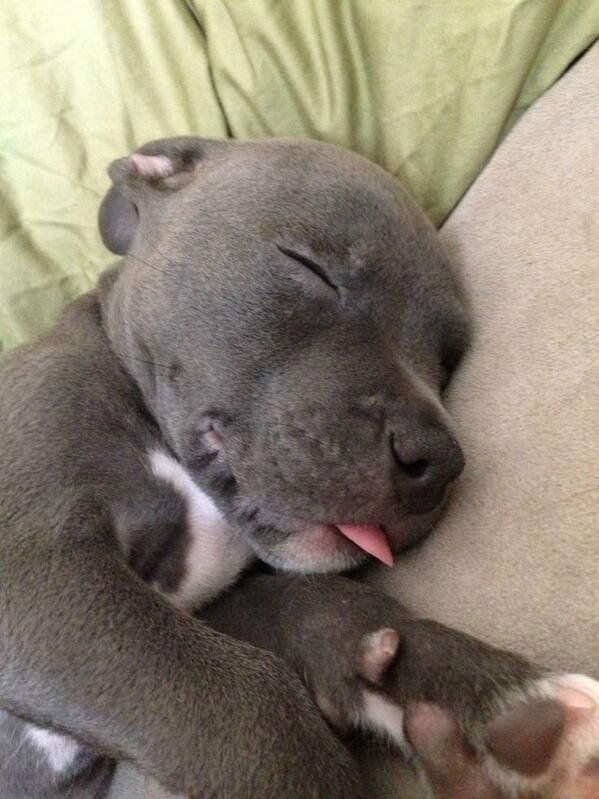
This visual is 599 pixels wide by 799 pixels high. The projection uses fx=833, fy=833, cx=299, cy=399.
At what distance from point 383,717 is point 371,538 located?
9.0 inches

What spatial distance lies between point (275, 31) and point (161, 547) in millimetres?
1007

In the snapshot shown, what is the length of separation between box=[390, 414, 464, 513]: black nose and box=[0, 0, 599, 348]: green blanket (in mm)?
702

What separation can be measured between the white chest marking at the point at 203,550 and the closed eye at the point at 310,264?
1.26 ft

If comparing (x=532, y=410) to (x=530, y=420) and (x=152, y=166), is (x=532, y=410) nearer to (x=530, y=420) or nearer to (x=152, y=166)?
(x=530, y=420)

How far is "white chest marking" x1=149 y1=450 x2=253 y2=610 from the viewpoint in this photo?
136 centimetres

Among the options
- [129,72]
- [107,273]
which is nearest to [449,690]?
[107,273]

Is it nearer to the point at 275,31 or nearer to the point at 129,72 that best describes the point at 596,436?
the point at 275,31

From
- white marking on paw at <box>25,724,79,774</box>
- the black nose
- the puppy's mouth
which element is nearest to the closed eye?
the black nose

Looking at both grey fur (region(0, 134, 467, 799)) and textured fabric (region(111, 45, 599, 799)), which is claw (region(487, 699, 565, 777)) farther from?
grey fur (region(0, 134, 467, 799))

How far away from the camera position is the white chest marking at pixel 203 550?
1357 millimetres

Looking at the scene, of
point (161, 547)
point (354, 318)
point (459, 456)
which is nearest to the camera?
point (459, 456)

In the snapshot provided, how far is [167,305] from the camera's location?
1.30m

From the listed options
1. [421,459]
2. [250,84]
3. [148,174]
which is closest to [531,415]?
[421,459]

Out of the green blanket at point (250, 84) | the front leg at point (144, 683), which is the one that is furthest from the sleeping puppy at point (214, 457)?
the green blanket at point (250, 84)
